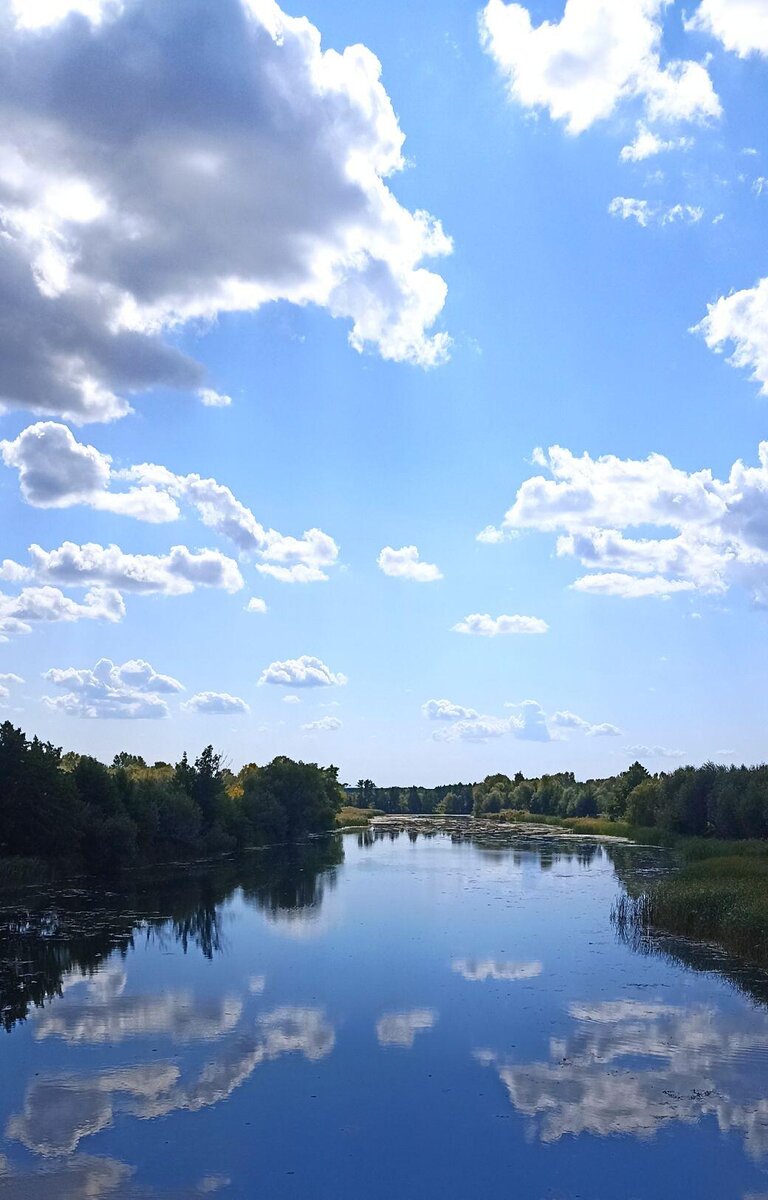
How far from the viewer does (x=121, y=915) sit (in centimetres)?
3956

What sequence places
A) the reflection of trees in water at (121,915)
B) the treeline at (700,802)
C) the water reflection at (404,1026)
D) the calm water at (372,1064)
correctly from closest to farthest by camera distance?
the calm water at (372,1064), the water reflection at (404,1026), the reflection of trees in water at (121,915), the treeline at (700,802)

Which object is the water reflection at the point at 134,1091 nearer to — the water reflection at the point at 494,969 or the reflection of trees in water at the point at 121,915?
the reflection of trees in water at the point at 121,915

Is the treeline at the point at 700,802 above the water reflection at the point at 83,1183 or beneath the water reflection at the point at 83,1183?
above

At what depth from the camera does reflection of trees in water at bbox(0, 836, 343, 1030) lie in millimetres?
27719

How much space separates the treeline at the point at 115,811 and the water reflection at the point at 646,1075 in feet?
116

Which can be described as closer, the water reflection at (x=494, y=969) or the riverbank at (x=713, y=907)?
the water reflection at (x=494, y=969)

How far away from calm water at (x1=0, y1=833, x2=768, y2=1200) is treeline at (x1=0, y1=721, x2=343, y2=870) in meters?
13.6

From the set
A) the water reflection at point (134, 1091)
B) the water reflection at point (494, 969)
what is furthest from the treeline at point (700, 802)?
the water reflection at point (134, 1091)

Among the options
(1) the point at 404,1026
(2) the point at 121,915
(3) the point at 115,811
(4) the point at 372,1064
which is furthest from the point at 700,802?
(4) the point at 372,1064

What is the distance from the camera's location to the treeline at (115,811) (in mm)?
49781

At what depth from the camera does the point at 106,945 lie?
107 feet

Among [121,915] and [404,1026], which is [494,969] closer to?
[404,1026]

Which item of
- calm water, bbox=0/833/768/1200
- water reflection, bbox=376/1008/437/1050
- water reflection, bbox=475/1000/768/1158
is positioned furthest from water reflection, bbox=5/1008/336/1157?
water reflection, bbox=475/1000/768/1158

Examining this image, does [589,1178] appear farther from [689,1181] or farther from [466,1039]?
[466,1039]
